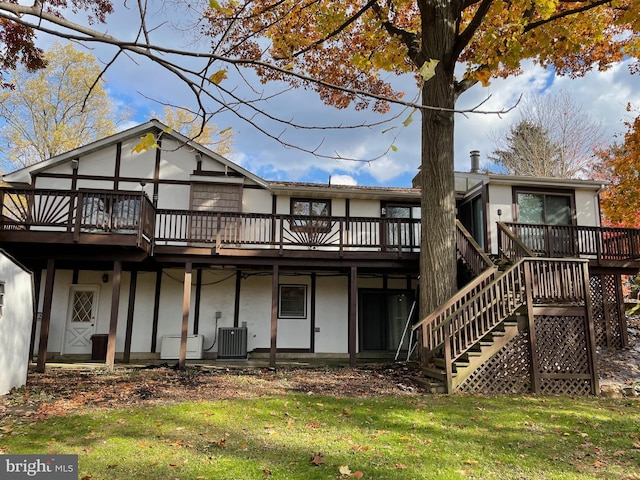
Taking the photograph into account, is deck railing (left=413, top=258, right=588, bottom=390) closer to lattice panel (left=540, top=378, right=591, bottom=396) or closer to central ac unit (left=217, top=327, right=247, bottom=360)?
lattice panel (left=540, top=378, right=591, bottom=396)

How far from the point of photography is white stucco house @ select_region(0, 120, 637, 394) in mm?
13086

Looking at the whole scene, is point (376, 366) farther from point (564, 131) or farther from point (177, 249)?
point (564, 131)

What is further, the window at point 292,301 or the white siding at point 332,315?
the window at point 292,301

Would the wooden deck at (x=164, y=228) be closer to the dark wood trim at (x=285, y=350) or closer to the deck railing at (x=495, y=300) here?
the dark wood trim at (x=285, y=350)

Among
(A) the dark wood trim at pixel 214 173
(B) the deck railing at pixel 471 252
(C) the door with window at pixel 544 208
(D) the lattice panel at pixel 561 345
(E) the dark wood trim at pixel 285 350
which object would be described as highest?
(A) the dark wood trim at pixel 214 173

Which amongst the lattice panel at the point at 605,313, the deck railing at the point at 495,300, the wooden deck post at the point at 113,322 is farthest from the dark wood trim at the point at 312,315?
the lattice panel at the point at 605,313

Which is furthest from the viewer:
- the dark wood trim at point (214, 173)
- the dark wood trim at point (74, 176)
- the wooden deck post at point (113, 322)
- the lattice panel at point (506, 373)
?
the dark wood trim at point (214, 173)

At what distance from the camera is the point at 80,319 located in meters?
14.0

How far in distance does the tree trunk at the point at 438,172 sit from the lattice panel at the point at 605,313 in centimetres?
720

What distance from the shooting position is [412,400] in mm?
7836

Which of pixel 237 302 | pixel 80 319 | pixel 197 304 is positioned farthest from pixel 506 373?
pixel 80 319

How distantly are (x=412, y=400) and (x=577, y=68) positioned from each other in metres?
13.5

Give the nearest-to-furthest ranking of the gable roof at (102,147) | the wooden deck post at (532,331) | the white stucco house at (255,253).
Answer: the wooden deck post at (532,331) → the white stucco house at (255,253) → the gable roof at (102,147)

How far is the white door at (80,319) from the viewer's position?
45.3 feet
